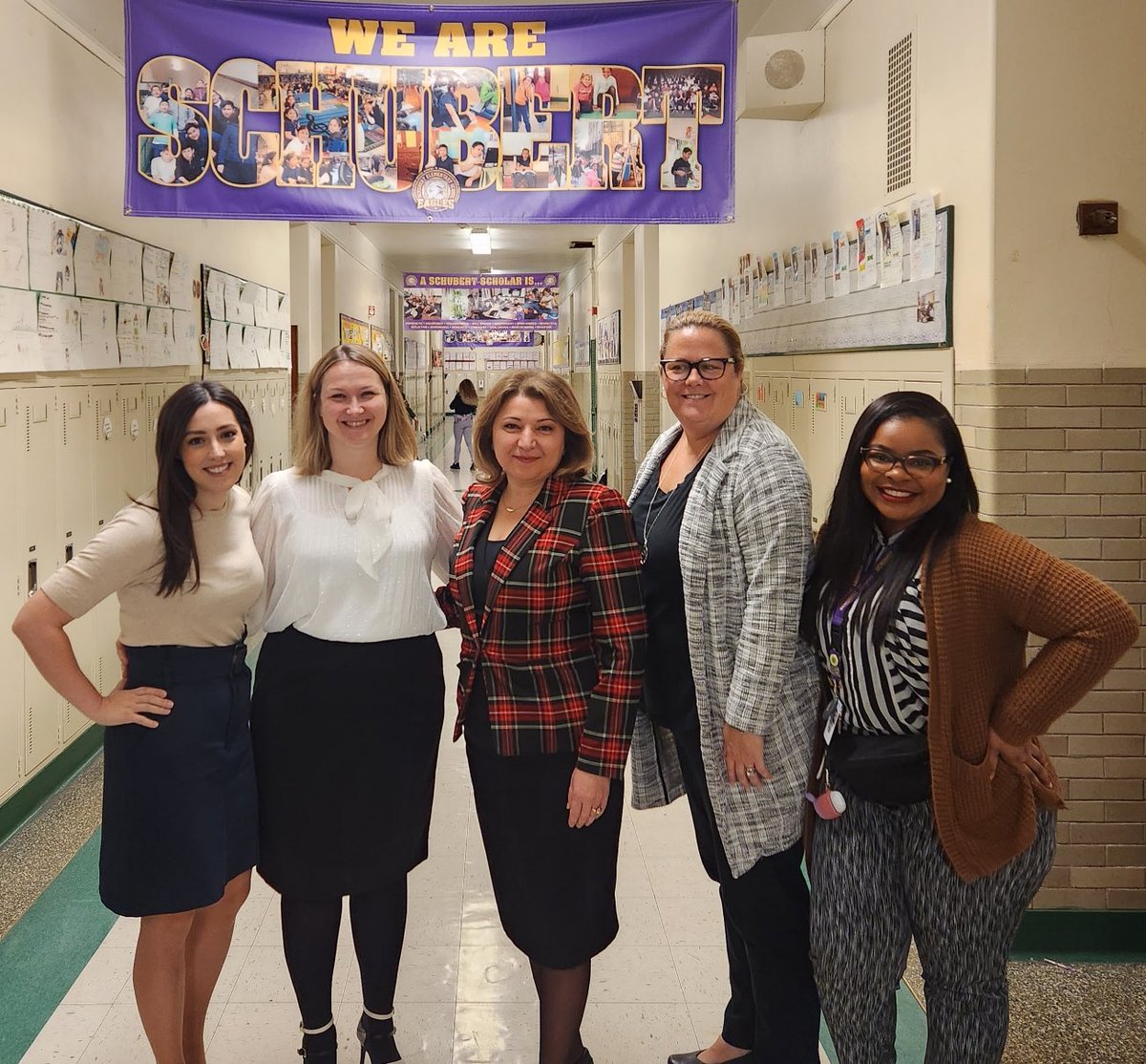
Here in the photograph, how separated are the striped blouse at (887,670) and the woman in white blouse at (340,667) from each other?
3.09 ft

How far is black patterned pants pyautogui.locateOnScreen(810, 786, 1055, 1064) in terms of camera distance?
1915 mm

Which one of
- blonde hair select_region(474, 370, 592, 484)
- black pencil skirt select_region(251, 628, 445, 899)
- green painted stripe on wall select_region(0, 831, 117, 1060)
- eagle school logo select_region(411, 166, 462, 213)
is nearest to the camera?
blonde hair select_region(474, 370, 592, 484)

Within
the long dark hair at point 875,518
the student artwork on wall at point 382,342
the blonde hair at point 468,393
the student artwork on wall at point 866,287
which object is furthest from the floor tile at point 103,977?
the blonde hair at point 468,393

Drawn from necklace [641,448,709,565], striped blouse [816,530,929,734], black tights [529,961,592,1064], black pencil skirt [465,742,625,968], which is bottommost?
black tights [529,961,592,1064]

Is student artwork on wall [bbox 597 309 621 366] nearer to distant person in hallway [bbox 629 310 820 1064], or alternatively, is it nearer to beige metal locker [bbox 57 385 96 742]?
beige metal locker [bbox 57 385 96 742]

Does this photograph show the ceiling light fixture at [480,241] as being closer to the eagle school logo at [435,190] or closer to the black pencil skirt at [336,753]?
the eagle school logo at [435,190]

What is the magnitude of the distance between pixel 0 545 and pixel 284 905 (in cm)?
212

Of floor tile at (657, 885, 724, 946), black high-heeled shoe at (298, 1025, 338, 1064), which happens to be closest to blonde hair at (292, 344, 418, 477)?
black high-heeled shoe at (298, 1025, 338, 1064)

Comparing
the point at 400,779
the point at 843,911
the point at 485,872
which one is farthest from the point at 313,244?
the point at 843,911

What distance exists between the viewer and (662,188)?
13.9ft

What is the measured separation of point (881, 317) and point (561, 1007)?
249 cm

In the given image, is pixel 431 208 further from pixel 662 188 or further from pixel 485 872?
pixel 485 872

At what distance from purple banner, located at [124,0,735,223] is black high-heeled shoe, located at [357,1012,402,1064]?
9.46 feet

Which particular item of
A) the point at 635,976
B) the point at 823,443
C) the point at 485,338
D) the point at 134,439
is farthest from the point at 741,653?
the point at 485,338
